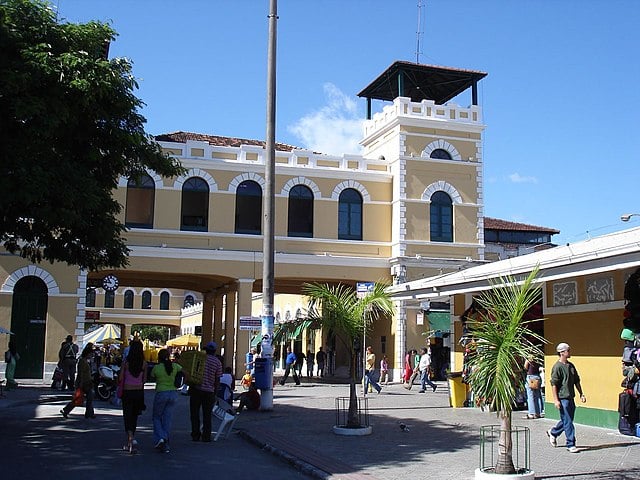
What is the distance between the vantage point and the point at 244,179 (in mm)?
30562

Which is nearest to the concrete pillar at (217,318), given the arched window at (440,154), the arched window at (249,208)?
the arched window at (249,208)

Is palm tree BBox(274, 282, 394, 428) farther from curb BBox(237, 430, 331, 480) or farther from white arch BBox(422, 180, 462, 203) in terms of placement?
white arch BBox(422, 180, 462, 203)

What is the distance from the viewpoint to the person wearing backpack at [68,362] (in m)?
23.0

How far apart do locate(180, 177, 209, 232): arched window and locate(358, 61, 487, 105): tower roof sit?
948 centimetres

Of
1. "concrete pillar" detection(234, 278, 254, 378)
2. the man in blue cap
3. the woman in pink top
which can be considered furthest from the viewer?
"concrete pillar" detection(234, 278, 254, 378)

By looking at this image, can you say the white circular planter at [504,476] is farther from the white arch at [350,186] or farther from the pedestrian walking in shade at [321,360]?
the pedestrian walking in shade at [321,360]

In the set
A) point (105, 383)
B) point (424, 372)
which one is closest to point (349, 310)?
point (105, 383)

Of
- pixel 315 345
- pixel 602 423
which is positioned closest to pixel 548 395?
pixel 602 423

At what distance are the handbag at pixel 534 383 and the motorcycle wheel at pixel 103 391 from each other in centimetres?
1140

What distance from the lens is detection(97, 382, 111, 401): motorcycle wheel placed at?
802 inches

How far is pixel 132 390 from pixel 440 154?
76.4 ft

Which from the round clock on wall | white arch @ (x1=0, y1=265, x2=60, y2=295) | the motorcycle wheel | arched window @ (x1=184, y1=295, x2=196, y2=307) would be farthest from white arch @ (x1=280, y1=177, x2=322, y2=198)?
arched window @ (x1=184, y1=295, x2=196, y2=307)

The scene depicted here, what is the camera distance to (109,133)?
→ 1354 centimetres

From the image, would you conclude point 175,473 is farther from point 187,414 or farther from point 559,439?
point 187,414
